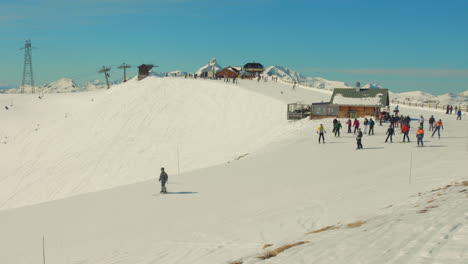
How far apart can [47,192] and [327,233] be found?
119 feet

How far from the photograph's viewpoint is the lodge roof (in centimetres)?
4344

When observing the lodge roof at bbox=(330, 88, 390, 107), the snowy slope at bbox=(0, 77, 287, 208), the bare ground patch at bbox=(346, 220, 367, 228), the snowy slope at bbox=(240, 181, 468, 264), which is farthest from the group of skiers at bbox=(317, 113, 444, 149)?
the bare ground patch at bbox=(346, 220, 367, 228)

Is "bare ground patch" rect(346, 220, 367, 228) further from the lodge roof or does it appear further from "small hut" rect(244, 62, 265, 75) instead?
"small hut" rect(244, 62, 265, 75)

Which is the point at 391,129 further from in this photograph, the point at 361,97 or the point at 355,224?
the point at 355,224

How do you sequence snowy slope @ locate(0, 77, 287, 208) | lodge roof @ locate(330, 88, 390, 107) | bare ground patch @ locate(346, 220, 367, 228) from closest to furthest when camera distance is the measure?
bare ground patch @ locate(346, 220, 367, 228) < snowy slope @ locate(0, 77, 287, 208) < lodge roof @ locate(330, 88, 390, 107)

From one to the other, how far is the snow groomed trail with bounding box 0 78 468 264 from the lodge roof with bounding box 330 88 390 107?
1819 cm

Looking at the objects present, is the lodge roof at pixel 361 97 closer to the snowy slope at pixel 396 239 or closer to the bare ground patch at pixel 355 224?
the snowy slope at pixel 396 239

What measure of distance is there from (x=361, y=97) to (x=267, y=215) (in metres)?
34.5

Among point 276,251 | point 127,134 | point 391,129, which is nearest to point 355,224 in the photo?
point 276,251

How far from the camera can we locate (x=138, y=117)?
200 ft

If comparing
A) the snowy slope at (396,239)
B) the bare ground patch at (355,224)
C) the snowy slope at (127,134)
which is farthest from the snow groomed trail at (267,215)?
the snowy slope at (127,134)

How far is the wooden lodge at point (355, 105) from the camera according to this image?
1714 inches

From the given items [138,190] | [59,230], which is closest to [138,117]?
[138,190]

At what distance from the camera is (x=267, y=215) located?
1323 centimetres
